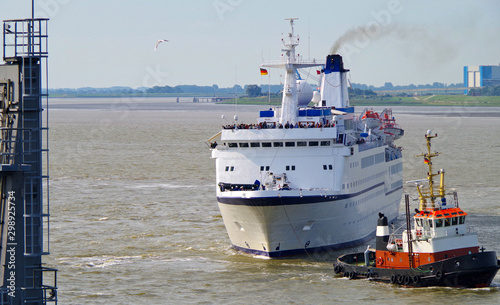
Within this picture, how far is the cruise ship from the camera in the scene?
38906 mm

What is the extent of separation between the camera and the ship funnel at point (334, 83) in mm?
58594

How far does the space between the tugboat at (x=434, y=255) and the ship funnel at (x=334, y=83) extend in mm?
23733

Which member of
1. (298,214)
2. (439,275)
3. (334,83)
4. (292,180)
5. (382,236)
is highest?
(334,83)

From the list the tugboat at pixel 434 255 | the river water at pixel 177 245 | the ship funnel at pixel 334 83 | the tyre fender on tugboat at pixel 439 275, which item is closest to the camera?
the river water at pixel 177 245

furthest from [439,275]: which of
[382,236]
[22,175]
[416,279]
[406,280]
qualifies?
[22,175]

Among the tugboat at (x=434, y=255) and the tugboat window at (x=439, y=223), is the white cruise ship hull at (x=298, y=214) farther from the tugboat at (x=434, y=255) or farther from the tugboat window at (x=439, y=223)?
the tugboat window at (x=439, y=223)

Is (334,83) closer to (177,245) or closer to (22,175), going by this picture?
(177,245)

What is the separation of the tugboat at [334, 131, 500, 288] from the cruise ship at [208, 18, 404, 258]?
4.16 metres

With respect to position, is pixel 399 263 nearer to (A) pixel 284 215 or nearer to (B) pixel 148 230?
(A) pixel 284 215

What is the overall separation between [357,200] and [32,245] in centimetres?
2873

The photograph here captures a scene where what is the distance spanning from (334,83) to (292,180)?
64.2ft

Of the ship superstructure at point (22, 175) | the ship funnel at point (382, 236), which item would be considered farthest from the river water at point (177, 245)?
the ship superstructure at point (22, 175)

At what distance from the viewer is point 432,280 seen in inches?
1328

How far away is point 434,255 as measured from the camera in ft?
112
